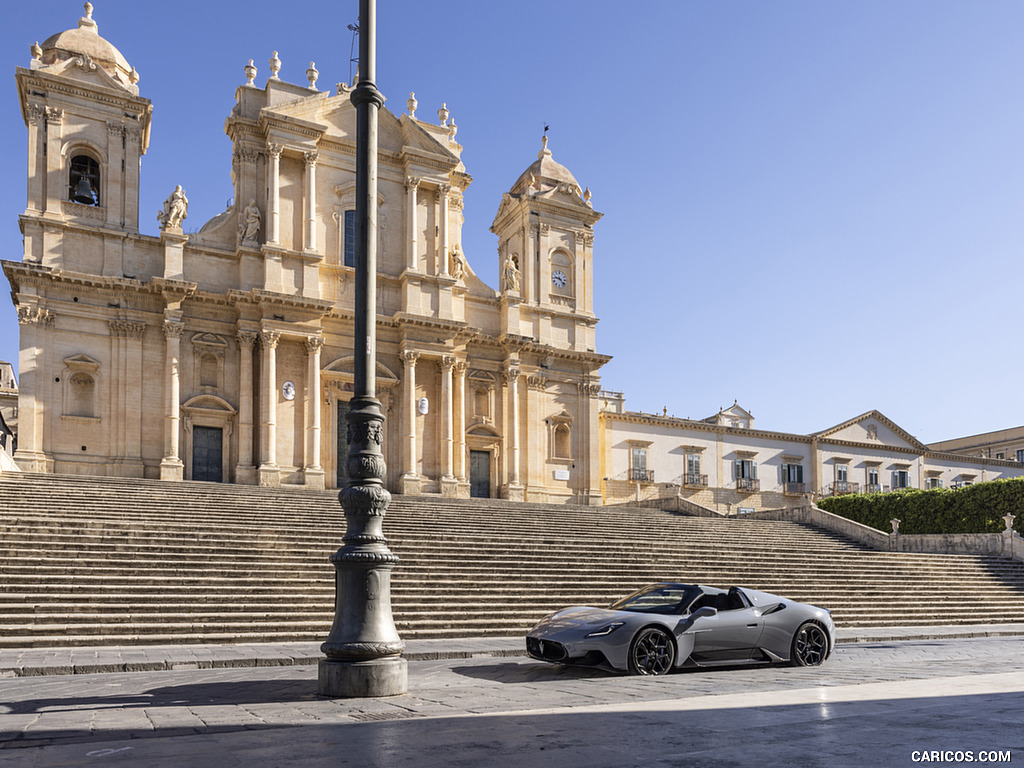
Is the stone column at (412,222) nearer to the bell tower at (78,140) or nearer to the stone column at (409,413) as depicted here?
the stone column at (409,413)

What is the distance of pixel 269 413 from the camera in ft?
103

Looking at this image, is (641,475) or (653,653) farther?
(641,475)

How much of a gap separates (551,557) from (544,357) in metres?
19.2

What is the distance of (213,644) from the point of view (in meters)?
12.8

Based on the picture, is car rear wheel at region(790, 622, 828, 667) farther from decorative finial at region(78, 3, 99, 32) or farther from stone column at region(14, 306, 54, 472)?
decorative finial at region(78, 3, 99, 32)

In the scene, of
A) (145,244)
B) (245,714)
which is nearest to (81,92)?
(145,244)

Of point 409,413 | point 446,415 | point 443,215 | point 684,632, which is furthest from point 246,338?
point 684,632

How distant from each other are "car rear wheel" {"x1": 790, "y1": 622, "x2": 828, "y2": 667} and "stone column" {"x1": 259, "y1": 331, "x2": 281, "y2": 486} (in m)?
22.9

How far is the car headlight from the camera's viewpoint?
9.88 metres

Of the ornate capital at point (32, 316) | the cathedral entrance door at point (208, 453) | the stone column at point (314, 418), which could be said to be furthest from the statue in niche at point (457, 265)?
the ornate capital at point (32, 316)

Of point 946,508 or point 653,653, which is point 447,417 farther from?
point 653,653

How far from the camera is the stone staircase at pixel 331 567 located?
534 inches

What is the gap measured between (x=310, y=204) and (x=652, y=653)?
26.8 metres

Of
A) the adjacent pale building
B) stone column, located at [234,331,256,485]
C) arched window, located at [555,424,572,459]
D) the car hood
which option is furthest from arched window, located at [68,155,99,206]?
the car hood
